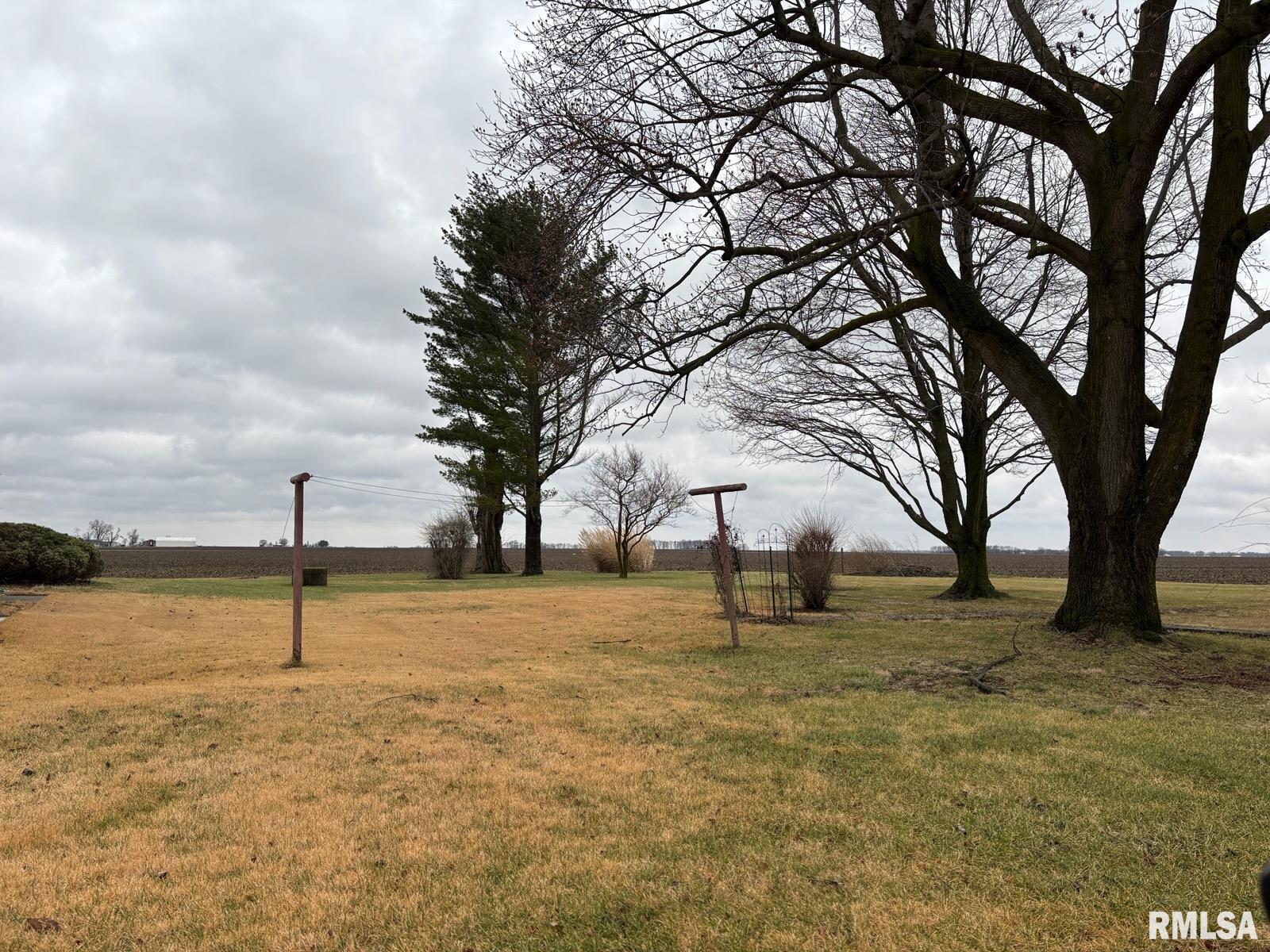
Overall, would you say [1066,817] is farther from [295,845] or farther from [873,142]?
[873,142]

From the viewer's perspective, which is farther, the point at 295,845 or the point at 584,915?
the point at 295,845

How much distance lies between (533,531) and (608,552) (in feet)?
16.0

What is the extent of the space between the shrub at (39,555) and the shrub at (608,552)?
61.3 ft

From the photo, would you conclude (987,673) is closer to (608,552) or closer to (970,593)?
(970,593)

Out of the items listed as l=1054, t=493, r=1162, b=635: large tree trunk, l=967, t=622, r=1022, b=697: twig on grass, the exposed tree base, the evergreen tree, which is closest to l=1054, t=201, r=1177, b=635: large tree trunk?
l=1054, t=493, r=1162, b=635: large tree trunk

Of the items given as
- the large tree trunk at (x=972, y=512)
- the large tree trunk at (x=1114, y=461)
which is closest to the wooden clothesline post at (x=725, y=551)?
the large tree trunk at (x=1114, y=461)

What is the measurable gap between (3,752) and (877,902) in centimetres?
500

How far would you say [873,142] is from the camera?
338 inches

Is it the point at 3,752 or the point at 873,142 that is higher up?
the point at 873,142

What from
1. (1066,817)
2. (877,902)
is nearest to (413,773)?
(877,902)

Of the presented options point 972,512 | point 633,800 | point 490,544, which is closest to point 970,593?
point 972,512

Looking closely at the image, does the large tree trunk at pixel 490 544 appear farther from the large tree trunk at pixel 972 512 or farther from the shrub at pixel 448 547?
the large tree trunk at pixel 972 512

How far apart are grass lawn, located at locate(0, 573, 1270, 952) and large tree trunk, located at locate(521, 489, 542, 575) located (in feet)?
66.0

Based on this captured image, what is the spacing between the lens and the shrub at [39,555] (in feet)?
51.5
